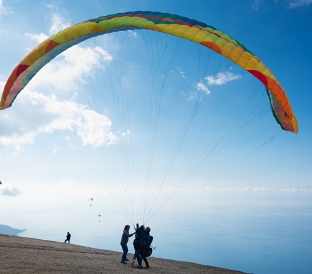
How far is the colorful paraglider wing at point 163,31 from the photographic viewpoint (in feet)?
26.6

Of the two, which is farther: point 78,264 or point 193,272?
point 193,272

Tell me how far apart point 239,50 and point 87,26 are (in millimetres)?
5731

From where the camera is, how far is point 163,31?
8594mm

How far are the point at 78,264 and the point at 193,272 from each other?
15.6 feet

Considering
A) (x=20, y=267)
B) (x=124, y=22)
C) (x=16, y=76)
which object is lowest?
(x=20, y=267)

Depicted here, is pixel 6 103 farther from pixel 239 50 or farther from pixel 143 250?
pixel 239 50

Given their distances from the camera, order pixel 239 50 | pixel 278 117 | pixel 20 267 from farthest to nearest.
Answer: pixel 278 117 → pixel 239 50 → pixel 20 267

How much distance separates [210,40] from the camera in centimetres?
833

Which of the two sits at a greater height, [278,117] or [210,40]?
[210,40]

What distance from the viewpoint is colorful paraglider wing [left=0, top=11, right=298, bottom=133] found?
8109mm

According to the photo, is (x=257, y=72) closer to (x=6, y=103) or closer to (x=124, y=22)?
(x=124, y=22)

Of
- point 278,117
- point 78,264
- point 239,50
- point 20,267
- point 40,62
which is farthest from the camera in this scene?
point 40,62

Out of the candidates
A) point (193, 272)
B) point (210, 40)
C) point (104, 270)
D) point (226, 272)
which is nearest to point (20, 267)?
point (104, 270)

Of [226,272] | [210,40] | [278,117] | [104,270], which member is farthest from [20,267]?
[278,117]
